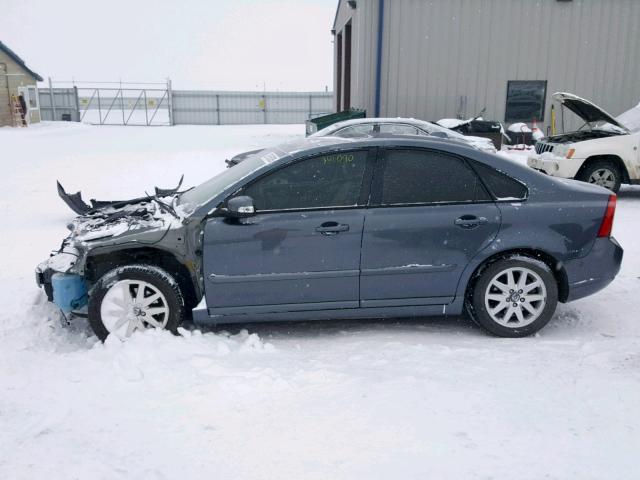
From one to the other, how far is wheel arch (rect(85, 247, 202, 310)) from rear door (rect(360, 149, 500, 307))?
129 cm

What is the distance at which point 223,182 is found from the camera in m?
4.79

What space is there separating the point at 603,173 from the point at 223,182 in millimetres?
7604

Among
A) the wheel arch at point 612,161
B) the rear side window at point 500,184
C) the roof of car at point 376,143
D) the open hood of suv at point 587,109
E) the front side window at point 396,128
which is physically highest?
the open hood of suv at point 587,109

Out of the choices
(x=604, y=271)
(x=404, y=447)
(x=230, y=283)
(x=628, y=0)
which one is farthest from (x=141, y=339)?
(x=628, y=0)

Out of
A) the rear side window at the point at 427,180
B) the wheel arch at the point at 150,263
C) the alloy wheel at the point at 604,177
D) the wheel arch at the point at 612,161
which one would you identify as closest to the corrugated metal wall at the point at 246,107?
the wheel arch at the point at 612,161

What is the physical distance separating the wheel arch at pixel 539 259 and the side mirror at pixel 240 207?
173cm

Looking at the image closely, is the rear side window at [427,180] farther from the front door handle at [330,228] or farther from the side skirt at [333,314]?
the side skirt at [333,314]

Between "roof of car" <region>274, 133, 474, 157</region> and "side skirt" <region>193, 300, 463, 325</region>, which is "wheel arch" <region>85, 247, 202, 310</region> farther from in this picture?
"roof of car" <region>274, 133, 474, 157</region>

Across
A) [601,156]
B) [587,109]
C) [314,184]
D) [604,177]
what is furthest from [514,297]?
[587,109]

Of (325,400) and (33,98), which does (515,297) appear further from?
(33,98)

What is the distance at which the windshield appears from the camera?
455cm

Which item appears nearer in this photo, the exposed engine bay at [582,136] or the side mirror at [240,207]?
the side mirror at [240,207]

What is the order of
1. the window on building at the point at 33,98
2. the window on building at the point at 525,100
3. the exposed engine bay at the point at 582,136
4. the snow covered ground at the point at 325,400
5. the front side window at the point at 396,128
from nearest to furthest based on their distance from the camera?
the snow covered ground at the point at 325,400
the exposed engine bay at the point at 582,136
the front side window at the point at 396,128
the window on building at the point at 525,100
the window on building at the point at 33,98

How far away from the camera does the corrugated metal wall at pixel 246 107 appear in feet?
118
